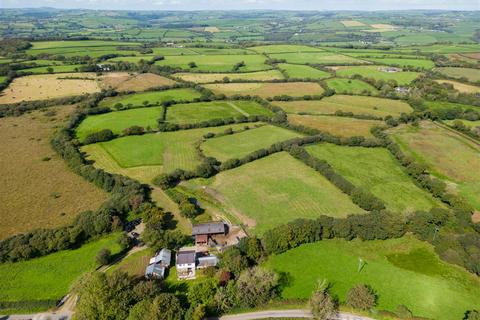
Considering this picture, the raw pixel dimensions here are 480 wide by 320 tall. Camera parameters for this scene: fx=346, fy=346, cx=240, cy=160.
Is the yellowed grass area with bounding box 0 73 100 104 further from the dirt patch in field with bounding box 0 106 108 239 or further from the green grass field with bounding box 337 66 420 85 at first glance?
the green grass field with bounding box 337 66 420 85

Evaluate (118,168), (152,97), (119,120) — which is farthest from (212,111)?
(118,168)

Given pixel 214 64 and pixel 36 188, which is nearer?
pixel 36 188

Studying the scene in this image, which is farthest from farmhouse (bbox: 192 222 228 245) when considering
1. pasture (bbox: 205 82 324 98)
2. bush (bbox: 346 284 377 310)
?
pasture (bbox: 205 82 324 98)

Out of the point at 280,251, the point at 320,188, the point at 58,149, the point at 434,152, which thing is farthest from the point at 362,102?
the point at 58,149

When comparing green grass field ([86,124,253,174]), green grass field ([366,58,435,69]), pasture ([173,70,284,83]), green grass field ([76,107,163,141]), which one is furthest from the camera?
green grass field ([366,58,435,69])

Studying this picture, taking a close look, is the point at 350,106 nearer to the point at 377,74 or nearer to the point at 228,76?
the point at 377,74
